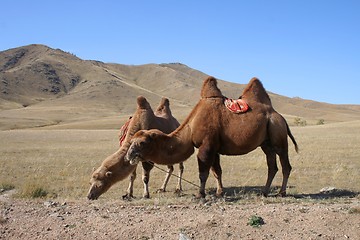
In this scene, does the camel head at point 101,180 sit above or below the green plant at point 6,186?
above

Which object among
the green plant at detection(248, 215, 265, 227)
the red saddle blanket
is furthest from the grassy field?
the green plant at detection(248, 215, 265, 227)

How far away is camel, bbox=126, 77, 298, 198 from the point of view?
916cm

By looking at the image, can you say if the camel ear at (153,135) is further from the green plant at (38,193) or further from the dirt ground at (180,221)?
the green plant at (38,193)

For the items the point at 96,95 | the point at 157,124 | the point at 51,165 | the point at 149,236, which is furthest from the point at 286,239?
the point at 96,95

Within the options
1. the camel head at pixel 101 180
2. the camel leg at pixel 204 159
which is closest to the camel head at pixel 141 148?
the camel head at pixel 101 180

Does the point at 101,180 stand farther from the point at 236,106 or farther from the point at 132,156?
the point at 236,106

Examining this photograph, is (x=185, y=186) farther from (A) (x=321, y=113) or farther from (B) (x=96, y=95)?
(A) (x=321, y=113)

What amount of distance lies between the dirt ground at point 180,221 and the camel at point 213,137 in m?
1.18

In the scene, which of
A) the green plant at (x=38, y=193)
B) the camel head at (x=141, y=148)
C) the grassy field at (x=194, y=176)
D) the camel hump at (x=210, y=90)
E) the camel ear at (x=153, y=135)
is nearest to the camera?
the camel head at (x=141, y=148)

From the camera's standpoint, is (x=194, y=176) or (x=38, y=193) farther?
(x=194, y=176)

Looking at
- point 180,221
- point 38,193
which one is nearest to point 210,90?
point 180,221

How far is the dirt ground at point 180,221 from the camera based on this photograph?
6.96m

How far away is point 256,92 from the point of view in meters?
10.5

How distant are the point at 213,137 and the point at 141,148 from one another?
5.27 ft
